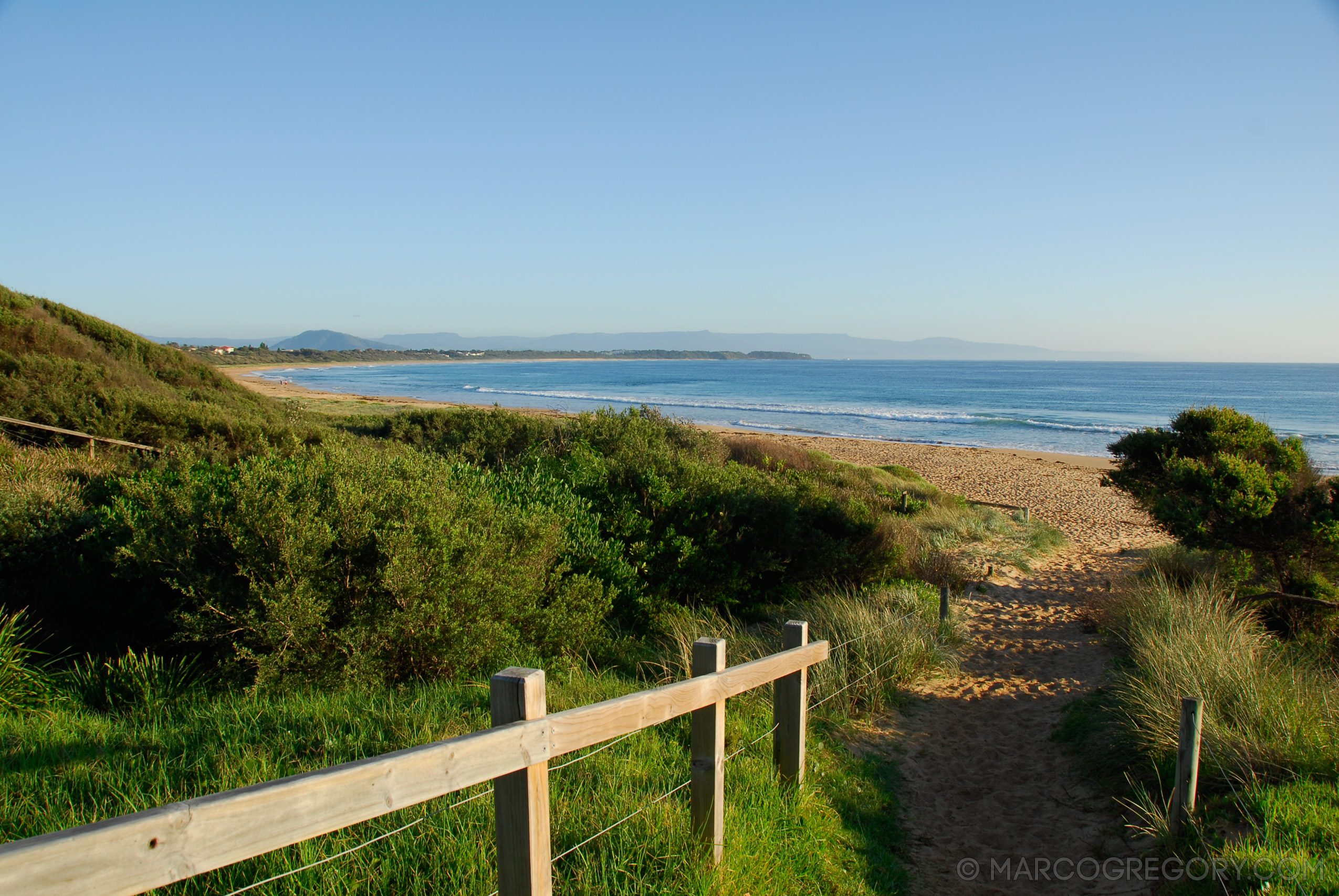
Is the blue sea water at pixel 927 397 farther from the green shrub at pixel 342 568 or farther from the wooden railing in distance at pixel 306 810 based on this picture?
the wooden railing in distance at pixel 306 810

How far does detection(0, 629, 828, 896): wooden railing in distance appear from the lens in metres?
1.41

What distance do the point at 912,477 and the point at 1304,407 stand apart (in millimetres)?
59898

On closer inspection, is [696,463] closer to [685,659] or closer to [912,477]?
[685,659]

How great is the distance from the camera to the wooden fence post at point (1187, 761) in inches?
167

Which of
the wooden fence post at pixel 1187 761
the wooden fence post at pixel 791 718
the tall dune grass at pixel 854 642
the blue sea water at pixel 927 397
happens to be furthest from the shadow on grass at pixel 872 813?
the blue sea water at pixel 927 397

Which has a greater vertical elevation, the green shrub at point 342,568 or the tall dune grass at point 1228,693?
the green shrub at point 342,568

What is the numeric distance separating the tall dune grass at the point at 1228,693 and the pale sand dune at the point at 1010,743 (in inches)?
28.1

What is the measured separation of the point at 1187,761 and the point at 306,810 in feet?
15.0

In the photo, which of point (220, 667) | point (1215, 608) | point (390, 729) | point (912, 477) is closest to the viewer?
point (390, 729)

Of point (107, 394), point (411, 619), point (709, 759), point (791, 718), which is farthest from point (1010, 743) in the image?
point (107, 394)

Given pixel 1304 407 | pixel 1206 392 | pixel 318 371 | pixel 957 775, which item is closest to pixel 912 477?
pixel 957 775

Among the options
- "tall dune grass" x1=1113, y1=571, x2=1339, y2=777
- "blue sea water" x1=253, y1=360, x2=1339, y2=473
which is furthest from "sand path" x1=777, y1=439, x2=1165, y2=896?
"blue sea water" x1=253, y1=360, x2=1339, y2=473

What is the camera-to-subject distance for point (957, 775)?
19.0ft

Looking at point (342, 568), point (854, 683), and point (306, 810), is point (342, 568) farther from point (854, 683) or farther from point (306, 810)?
point (854, 683)
